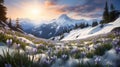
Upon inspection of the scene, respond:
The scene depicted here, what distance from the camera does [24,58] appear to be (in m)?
3.80

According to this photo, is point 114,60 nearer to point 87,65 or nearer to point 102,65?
point 102,65

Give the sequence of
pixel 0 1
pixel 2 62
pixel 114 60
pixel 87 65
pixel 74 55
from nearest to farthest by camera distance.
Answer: pixel 2 62 → pixel 87 65 → pixel 114 60 → pixel 74 55 → pixel 0 1

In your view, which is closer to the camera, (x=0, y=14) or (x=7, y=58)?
(x=7, y=58)

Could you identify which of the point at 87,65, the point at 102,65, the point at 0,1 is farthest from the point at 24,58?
the point at 0,1

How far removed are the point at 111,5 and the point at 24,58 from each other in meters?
118

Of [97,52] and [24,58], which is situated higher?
[24,58]

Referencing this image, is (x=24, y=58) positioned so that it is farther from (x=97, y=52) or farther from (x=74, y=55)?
(x=97, y=52)

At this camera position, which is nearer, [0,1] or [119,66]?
A: [119,66]

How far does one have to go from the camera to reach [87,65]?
13.8ft

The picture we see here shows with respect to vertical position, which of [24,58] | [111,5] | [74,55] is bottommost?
[111,5]

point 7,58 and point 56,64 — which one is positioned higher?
point 7,58

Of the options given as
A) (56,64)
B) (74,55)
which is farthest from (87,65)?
(74,55)

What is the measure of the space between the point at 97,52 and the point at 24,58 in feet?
8.69

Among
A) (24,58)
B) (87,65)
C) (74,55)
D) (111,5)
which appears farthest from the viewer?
(111,5)
